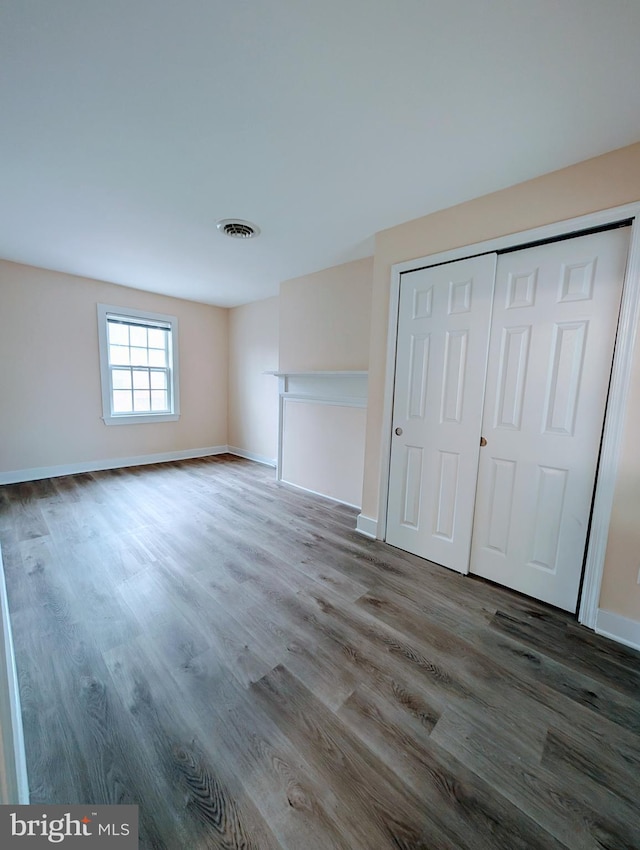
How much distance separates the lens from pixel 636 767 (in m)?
1.10

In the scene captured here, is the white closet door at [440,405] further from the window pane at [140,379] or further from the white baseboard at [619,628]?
the window pane at [140,379]

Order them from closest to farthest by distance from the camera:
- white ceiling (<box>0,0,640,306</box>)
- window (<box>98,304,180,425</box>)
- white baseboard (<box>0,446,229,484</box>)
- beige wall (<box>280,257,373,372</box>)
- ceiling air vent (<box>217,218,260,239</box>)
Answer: white ceiling (<box>0,0,640,306</box>) → ceiling air vent (<box>217,218,260,239</box>) → beige wall (<box>280,257,373,372</box>) → white baseboard (<box>0,446,229,484</box>) → window (<box>98,304,180,425</box>)

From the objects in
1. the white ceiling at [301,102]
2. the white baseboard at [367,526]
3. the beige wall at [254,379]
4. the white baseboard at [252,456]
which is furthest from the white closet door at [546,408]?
the white baseboard at [252,456]

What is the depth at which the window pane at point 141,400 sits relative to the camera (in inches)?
182

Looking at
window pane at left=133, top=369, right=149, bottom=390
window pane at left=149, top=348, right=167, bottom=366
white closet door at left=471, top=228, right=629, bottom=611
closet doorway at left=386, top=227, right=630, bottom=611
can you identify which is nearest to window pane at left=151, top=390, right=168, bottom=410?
window pane at left=133, top=369, right=149, bottom=390

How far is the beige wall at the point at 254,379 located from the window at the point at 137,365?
0.93 m

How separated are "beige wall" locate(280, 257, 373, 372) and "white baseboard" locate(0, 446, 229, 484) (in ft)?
7.98

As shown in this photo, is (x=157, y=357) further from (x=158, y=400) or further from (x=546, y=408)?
(x=546, y=408)

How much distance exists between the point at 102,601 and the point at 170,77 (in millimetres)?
2630

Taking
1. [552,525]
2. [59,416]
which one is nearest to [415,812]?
[552,525]

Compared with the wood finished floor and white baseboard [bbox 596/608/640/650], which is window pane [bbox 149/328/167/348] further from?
white baseboard [bbox 596/608/640/650]

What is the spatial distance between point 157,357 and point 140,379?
421mm

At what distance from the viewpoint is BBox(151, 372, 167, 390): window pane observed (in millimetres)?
4766

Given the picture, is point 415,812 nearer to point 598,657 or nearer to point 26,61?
point 598,657
